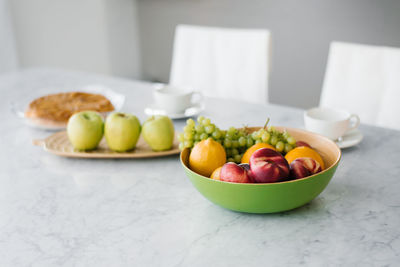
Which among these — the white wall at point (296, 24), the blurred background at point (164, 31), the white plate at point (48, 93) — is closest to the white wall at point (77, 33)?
the blurred background at point (164, 31)

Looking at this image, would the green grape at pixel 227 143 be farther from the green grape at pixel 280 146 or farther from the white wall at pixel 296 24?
the white wall at pixel 296 24

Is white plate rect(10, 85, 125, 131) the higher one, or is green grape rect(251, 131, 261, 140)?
green grape rect(251, 131, 261, 140)

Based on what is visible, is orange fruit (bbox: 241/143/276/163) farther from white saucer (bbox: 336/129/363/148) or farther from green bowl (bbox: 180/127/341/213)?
white saucer (bbox: 336/129/363/148)

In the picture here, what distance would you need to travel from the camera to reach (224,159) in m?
0.94

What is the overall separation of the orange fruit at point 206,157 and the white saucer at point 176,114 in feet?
1.76

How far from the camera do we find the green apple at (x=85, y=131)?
1169mm

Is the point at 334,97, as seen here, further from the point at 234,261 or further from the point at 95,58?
the point at 95,58

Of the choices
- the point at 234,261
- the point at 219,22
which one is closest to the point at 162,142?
the point at 234,261

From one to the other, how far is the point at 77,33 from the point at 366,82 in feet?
8.91

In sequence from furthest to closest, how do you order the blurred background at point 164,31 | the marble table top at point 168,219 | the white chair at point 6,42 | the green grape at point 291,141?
1. the white chair at point 6,42
2. the blurred background at point 164,31
3. the green grape at point 291,141
4. the marble table top at point 168,219

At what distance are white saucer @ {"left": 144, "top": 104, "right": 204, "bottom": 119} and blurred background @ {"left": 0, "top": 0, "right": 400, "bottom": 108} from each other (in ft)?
5.15

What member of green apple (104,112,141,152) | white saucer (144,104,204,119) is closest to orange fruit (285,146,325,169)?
green apple (104,112,141,152)

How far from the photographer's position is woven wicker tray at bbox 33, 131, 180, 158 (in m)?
1.15

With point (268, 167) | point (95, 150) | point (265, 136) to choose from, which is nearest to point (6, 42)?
point (95, 150)
